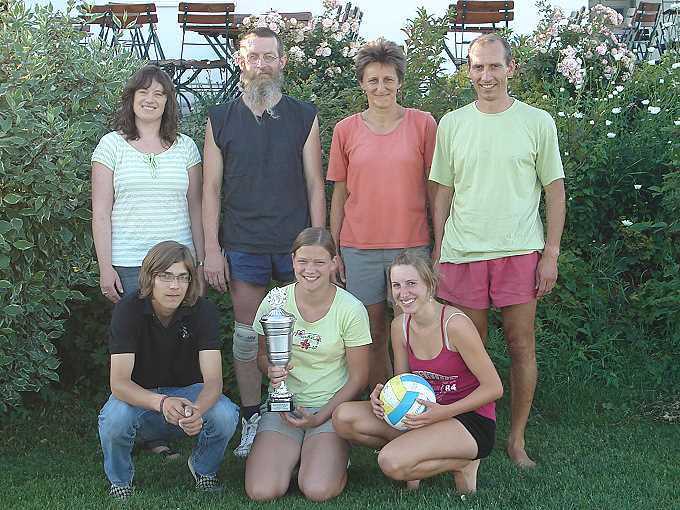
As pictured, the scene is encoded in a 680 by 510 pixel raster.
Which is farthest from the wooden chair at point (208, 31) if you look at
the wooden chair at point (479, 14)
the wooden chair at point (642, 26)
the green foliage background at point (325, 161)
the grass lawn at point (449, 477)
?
the grass lawn at point (449, 477)

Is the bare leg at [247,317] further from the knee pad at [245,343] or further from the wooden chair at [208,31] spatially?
the wooden chair at [208,31]

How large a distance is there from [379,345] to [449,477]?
2.39ft

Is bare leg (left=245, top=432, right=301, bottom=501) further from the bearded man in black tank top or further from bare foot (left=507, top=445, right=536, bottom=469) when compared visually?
bare foot (left=507, top=445, right=536, bottom=469)

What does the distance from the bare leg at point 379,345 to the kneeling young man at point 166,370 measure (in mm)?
787

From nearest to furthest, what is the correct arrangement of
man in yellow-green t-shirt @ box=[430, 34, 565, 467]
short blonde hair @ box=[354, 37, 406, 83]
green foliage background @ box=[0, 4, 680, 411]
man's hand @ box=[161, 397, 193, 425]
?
1. man's hand @ box=[161, 397, 193, 425]
2. man in yellow-green t-shirt @ box=[430, 34, 565, 467]
3. short blonde hair @ box=[354, 37, 406, 83]
4. green foliage background @ box=[0, 4, 680, 411]

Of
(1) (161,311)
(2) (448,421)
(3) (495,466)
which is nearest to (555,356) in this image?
(3) (495,466)

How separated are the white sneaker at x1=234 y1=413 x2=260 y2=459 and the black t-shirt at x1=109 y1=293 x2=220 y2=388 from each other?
590mm

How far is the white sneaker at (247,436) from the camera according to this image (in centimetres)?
460

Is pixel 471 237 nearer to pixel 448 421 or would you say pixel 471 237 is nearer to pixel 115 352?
pixel 448 421

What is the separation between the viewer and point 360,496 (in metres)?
4.04

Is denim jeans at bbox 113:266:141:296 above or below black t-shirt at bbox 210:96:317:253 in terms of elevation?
below

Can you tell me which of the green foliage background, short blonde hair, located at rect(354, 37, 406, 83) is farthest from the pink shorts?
the green foliage background

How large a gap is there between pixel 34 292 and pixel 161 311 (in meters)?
0.76

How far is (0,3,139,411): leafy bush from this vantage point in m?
4.44
